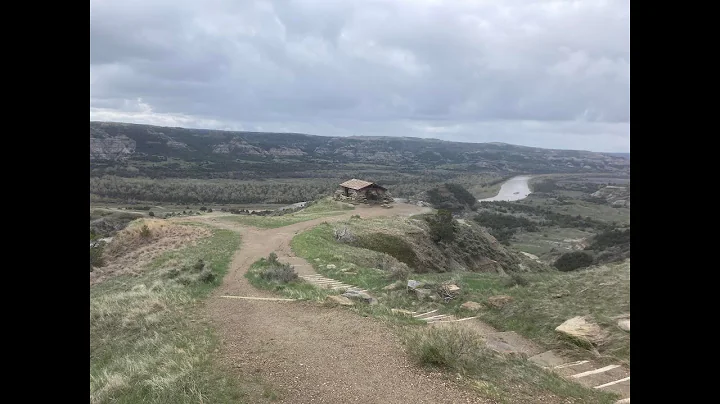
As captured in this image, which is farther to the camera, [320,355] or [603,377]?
[320,355]

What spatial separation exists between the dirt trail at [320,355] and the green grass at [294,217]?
16.7m

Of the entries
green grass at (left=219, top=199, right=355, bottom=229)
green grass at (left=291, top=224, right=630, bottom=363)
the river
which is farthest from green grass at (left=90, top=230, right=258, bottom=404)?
the river

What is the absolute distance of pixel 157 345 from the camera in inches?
344

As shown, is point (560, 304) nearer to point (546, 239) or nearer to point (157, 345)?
point (157, 345)

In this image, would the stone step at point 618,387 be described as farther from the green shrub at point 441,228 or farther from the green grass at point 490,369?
the green shrub at point 441,228

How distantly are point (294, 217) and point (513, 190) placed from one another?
9378 cm

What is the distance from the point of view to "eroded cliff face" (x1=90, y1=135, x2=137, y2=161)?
340ft

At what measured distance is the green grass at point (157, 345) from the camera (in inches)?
256

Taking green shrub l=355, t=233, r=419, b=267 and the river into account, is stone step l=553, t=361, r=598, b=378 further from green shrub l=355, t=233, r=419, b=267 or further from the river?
the river

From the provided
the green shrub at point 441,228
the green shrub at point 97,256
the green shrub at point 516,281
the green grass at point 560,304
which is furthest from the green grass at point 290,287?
the green shrub at point 441,228

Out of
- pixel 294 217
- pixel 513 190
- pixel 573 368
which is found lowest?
pixel 573 368

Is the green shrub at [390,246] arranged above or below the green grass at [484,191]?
below

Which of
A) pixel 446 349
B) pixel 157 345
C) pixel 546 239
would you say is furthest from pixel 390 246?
pixel 546 239
